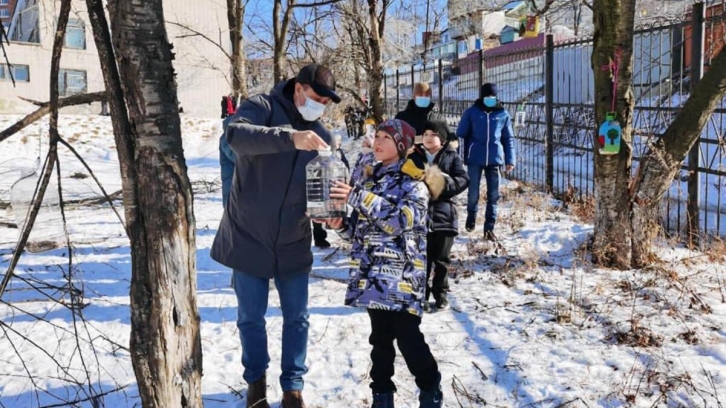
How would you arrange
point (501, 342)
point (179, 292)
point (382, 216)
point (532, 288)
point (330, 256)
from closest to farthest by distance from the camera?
point (179, 292) < point (382, 216) < point (501, 342) < point (532, 288) < point (330, 256)

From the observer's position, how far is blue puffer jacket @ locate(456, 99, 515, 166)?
6914 millimetres

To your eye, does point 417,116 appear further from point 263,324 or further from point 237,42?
point 237,42

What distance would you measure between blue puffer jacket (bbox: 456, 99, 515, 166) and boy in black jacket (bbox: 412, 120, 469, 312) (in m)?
1.99

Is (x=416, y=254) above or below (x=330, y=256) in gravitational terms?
above

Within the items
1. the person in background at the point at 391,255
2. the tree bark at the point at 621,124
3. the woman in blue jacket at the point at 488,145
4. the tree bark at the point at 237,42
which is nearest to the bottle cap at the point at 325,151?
the person in background at the point at 391,255

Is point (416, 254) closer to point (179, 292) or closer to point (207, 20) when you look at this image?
point (179, 292)

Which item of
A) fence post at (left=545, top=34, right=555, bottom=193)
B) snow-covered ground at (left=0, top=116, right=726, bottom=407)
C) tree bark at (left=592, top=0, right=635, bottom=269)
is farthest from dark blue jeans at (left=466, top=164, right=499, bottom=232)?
fence post at (left=545, top=34, right=555, bottom=193)

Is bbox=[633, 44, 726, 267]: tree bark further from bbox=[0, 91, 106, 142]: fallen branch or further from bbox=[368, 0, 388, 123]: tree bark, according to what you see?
bbox=[368, 0, 388, 123]: tree bark

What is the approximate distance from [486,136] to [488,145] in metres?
0.12

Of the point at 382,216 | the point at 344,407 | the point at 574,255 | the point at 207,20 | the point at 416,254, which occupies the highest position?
the point at 207,20

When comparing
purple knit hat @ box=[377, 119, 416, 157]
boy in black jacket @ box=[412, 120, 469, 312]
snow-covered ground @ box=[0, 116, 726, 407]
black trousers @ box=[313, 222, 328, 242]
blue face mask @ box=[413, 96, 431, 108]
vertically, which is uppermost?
blue face mask @ box=[413, 96, 431, 108]

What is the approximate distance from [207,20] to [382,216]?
103ft

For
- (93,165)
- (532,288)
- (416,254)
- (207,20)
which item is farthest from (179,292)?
A: (207,20)

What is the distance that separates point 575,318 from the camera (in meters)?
4.34
